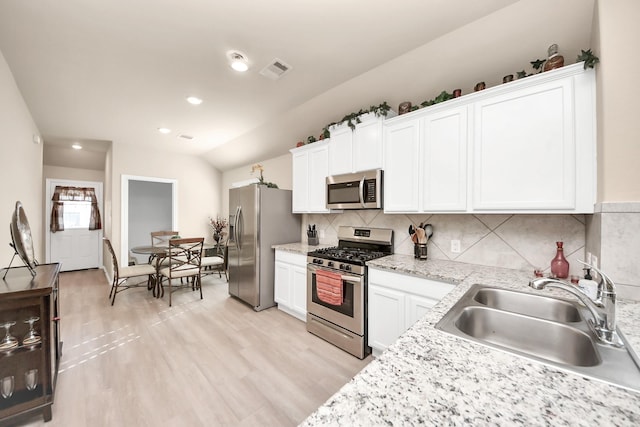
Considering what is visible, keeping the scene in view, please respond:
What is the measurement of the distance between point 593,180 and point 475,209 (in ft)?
2.09

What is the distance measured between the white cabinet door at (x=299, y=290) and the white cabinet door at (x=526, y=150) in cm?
200

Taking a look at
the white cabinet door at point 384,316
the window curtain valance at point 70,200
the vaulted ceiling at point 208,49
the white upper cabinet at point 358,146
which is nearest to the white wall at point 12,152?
the vaulted ceiling at point 208,49

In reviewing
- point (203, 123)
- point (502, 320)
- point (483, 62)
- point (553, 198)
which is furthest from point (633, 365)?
point (203, 123)

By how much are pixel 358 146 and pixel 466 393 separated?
2415 millimetres

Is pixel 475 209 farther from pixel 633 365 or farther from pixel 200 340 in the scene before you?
pixel 200 340

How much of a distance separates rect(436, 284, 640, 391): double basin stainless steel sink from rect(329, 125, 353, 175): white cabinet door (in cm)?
181

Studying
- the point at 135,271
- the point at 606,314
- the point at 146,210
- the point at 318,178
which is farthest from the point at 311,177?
the point at 146,210

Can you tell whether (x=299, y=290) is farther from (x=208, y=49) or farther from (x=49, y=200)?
(x=49, y=200)

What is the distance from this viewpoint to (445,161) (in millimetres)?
2078

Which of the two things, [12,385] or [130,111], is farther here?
[130,111]

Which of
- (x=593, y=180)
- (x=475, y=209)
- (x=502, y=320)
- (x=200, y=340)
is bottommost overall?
(x=200, y=340)

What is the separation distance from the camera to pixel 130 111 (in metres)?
3.42

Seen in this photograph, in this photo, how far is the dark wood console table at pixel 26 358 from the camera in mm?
1546

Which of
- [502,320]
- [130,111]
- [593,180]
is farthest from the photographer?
[130,111]
